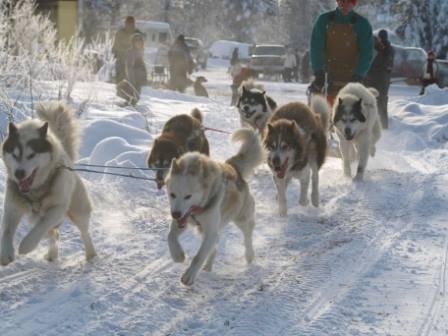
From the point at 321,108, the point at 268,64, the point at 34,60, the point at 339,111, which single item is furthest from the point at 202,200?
the point at 268,64

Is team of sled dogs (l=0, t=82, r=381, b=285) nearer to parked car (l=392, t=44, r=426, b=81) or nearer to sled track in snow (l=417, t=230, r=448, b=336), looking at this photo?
sled track in snow (l=417, t=230, r=448, b=336)

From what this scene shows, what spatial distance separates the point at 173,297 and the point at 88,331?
0.64 m

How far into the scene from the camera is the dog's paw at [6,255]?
3.77 meters

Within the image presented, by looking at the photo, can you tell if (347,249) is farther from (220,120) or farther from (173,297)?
(220,120)

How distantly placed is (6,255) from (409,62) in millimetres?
23812

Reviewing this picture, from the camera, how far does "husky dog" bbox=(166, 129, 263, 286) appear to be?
A: 148 inches

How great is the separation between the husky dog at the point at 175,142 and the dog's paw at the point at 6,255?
2194mm

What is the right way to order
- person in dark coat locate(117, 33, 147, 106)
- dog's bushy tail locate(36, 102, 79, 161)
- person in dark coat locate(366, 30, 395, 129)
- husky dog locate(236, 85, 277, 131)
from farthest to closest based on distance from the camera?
person in dark coat locate(117, 33, 147, 106) → person in dark coat locate(366, 30, 395, 129) → husky dog locate(236, 85, 277, 131) → dog's bushy tail locate(36, 102, 79, 161)

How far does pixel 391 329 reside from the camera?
127 inches

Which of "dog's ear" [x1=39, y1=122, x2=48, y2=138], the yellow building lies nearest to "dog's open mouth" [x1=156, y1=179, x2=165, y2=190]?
"dog's ear" [x1=39, y1=122, x2=48, y2=138]

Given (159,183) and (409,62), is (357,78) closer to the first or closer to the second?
(159,183)

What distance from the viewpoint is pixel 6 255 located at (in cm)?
377

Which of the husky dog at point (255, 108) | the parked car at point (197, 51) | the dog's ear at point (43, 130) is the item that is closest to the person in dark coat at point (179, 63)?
the husky dog at point (255, 108)

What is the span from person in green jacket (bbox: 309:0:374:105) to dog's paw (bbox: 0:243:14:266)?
476 centimetres
